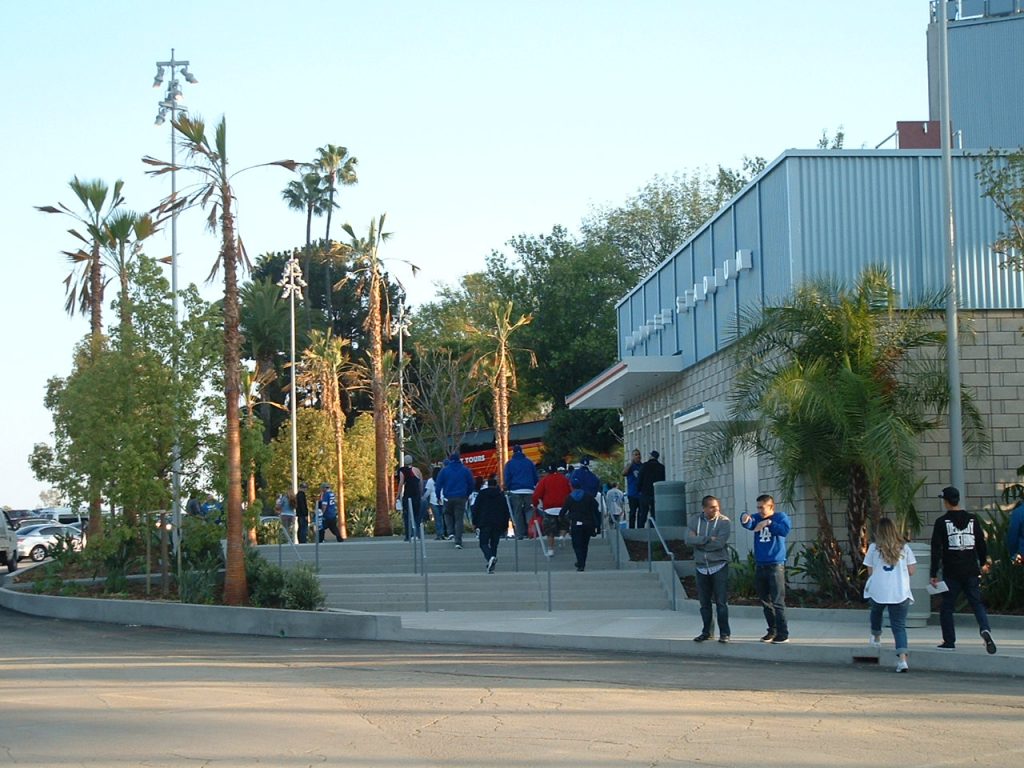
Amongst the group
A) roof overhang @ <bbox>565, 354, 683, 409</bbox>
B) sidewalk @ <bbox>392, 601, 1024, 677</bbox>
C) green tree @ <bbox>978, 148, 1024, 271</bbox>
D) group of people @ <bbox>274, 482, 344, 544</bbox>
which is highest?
green tree @ <bbox>978, 148, 1024, 271</bbox>

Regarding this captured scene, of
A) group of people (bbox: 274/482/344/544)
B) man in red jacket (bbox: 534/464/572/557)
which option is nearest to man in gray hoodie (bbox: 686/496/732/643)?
man in red jacket (bbox: 534/464/572/557)

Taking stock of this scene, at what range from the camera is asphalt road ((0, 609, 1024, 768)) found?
8.89 meters

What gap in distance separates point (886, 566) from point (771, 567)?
1.82 m

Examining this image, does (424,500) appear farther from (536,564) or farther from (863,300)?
(863,300)

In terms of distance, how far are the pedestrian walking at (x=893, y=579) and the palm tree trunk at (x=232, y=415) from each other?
419 inches

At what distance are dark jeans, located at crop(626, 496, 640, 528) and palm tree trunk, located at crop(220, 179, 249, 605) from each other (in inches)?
369

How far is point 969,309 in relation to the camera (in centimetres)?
2123

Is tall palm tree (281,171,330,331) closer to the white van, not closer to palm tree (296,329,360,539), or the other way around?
palm tree (296,329,360,539)

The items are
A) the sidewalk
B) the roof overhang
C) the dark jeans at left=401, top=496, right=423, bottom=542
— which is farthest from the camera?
the roof overhang

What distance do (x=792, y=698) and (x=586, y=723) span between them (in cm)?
245

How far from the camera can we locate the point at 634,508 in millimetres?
28203

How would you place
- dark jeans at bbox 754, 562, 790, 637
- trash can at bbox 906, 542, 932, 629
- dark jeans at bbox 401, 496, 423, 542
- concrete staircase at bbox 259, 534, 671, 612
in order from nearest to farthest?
dark jeans at bbox 754, 562, 790, 637 → trash can at bbox 906, 542, 932, 629 → concrete staircase at bbox 259, 534, 671, 612 → dark jeans at bbox 401, 496, 423, 542

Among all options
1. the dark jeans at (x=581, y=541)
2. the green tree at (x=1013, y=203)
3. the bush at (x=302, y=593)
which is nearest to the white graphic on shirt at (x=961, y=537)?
the green tree at (x=1013, y=203)

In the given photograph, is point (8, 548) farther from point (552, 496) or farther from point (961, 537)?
point (961, 537)
